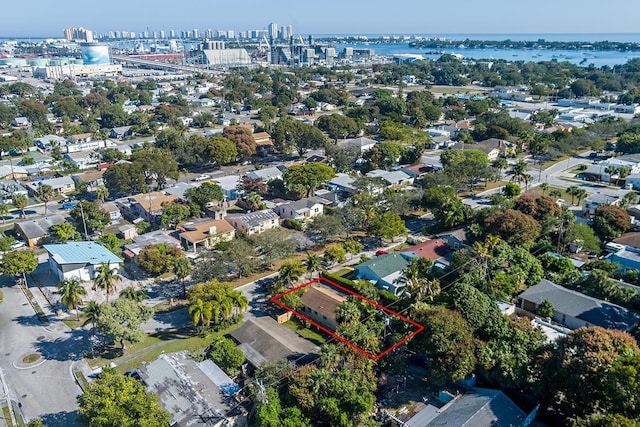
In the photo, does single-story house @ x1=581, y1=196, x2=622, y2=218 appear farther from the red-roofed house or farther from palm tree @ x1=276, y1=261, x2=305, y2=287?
palm tree @ x1=276, y1=261, x2=305, y2=287

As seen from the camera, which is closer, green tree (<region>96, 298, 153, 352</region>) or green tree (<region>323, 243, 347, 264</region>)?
green tree (<region>96, 298, 153, 352</region>)

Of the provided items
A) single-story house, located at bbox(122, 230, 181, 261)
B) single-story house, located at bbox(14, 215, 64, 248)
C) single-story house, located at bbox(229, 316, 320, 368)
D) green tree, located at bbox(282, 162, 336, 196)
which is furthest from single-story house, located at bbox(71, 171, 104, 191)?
single-story house, located at bbox(229, 316, 320, 368)

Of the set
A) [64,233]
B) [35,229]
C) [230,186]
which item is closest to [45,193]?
[35,229]

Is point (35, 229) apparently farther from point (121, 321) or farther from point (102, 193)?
point (121, 321)

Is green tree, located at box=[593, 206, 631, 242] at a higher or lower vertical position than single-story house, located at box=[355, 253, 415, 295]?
higher

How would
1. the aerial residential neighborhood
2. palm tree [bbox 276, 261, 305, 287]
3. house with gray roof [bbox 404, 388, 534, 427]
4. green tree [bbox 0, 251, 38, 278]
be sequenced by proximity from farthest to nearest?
green tree [bbox 0, 251, 38, 278] → palm tree [bbox 276, 261, 305, 287] → the aerial residential neighborhood → house with gray roof [bbox 404, 388, 534, 427]

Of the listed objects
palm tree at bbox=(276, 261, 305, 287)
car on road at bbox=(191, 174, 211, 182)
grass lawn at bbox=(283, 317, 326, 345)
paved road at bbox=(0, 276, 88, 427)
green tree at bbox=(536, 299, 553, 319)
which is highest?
palm tree at bbox=(276, 261, 305, 287)
